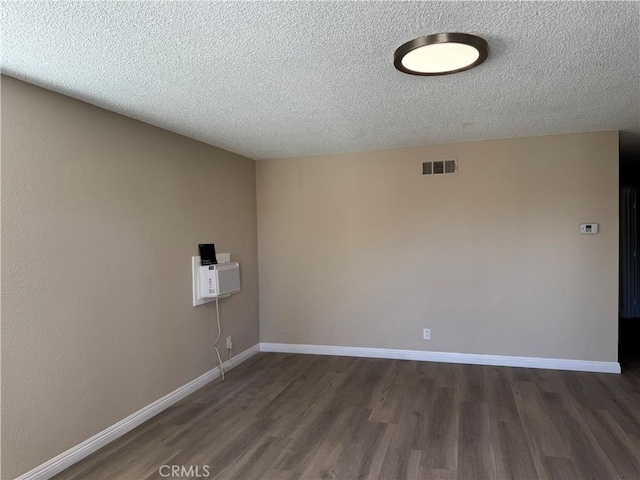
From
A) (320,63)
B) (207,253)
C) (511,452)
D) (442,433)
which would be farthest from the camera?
(207,253)

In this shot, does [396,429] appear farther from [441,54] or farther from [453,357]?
[441,54]

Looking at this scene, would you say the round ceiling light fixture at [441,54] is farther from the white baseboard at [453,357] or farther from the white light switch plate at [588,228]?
the white baseboard at [453,357]

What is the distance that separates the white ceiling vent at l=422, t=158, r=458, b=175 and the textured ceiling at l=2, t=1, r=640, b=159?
2.37ft

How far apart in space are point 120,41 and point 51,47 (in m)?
0.35

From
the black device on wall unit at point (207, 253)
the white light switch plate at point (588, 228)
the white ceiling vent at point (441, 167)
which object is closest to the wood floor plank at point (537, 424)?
the white light switch plate at point (588, 228)

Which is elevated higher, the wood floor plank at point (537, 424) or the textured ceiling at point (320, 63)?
the textured ceiling at point (320, 63)

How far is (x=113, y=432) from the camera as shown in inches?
110

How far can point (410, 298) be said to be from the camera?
14.5 ft

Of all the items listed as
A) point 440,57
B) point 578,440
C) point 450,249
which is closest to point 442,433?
point 578,440

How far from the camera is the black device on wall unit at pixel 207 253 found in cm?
380

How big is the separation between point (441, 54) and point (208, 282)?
9.06 ft

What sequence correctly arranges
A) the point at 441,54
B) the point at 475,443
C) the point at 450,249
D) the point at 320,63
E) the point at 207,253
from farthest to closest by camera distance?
the point at 450,249, the point at 207,253, the point at 475,443, the point at 320,63, the point at 441,54

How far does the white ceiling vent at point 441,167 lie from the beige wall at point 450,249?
0.06m

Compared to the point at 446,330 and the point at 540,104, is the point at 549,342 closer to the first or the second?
the point at 446,330
